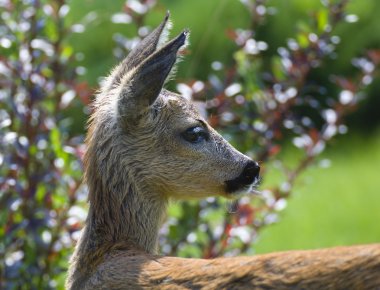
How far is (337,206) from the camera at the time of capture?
10.2 metres

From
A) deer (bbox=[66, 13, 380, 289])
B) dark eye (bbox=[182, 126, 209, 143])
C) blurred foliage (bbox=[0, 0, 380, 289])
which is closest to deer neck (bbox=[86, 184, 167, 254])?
deer (bbox=[66, 13, 380, 289])

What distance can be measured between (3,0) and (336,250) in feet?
10.0

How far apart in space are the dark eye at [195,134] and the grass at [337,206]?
4.16 meters

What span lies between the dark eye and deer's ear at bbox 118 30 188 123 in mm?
224

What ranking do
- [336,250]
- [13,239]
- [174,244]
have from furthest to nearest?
[174,244], [13,239], [336,250]

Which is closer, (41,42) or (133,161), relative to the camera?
(133,161)

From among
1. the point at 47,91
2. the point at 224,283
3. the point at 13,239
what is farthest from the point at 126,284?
the point at 47,91

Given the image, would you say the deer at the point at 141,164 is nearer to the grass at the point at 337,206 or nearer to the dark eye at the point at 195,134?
the dark eye at the point at 195,134

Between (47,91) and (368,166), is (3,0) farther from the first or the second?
(368,166)

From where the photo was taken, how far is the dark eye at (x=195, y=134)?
4828 mm

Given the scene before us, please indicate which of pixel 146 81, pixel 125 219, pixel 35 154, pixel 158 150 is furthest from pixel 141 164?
pixel 35 154

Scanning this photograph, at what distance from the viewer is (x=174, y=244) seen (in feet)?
20.1

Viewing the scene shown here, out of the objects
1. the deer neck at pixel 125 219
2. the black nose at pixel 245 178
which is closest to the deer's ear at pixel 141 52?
the deer neck at pixel 125 219

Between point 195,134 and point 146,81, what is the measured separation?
0.40 meters
